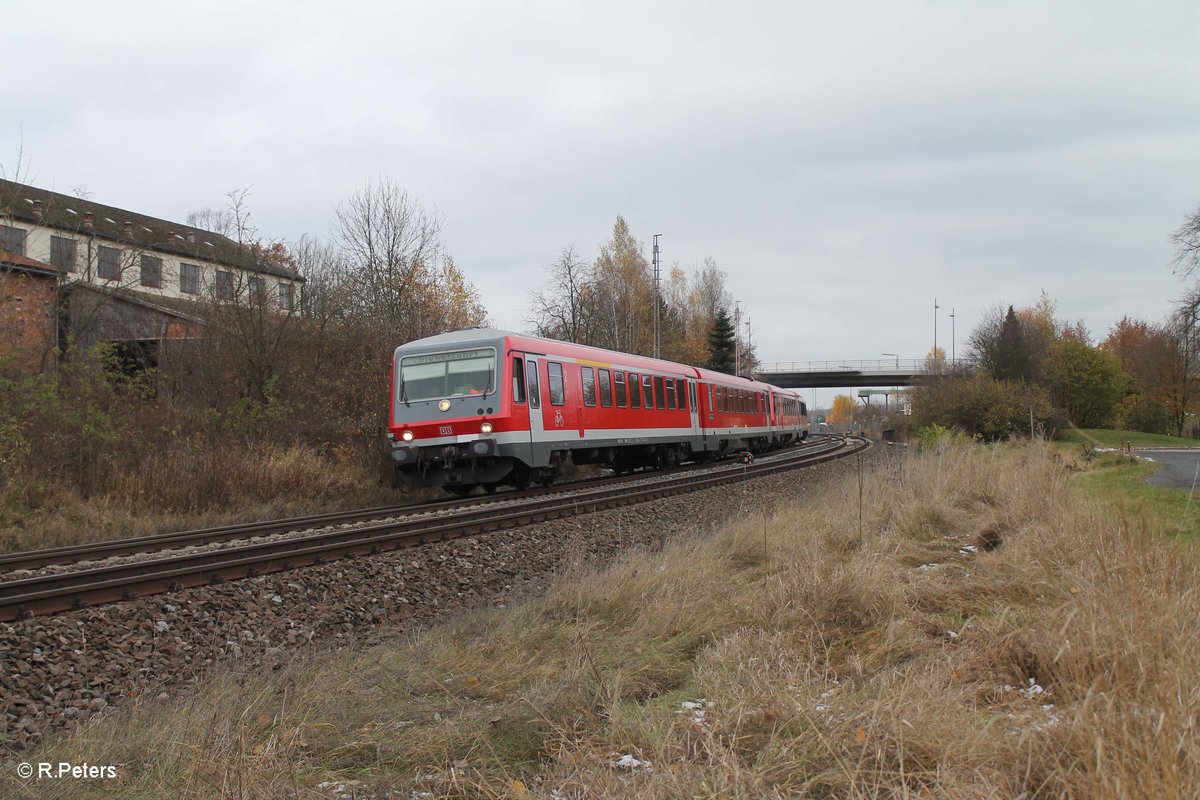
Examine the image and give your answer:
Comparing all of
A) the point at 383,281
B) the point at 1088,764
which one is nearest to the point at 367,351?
the point at 383,281

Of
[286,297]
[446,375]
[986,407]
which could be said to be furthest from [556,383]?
[986,407]

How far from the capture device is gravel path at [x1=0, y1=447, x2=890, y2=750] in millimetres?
5074

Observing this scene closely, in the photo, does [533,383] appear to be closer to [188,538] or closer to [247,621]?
[188,538]

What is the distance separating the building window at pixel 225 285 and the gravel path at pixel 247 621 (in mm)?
15043

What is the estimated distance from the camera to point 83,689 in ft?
16.7

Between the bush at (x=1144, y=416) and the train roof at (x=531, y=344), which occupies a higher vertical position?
the train roof at (x=531, y=344)

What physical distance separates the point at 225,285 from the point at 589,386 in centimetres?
1108

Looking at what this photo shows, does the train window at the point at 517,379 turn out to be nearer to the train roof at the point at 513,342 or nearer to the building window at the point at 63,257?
the train roof at the point at 513,342

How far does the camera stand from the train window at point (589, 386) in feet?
58.2

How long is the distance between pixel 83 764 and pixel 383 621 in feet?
11.3

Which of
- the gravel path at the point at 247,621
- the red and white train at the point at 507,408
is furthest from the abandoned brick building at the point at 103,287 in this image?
the gravel path at the point at 247,621

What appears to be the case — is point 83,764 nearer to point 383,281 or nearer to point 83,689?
point 83,689

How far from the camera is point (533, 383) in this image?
51.3 ft

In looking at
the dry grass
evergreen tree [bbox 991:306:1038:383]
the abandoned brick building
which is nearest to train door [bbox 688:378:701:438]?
the abandoned brick building
